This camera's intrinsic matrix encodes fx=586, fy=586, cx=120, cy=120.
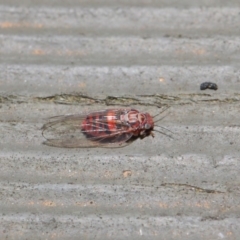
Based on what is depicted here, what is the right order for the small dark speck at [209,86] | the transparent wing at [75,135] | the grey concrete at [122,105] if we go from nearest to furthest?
the grey concrete at [122,105]
the transparent wing at [75,135]
the small dark speck at [209,86]

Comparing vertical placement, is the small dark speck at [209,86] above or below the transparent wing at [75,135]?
above

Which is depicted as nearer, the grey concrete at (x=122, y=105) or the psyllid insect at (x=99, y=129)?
the grey concrete at (x=122, y=105)

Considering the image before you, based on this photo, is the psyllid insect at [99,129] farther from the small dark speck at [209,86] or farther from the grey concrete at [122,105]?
the small dark speck at [209,86]

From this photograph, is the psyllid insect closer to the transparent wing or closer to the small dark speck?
the transparent wing

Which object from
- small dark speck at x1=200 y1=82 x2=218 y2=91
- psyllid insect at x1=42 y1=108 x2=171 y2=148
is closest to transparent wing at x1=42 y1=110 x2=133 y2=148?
psyllid insect at x1=42 y1=108 x2=171 y2=148

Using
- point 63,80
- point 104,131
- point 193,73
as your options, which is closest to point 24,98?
point 63,80

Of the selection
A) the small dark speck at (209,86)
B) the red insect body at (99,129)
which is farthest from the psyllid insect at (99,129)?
the small dark speck at (209,86)

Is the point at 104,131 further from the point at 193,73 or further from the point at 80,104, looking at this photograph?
the point at 193,73

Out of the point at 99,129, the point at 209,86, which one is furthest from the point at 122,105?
the point at 209,86

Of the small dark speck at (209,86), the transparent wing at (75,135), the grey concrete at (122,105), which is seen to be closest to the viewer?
the grey concrete at (122,105)
